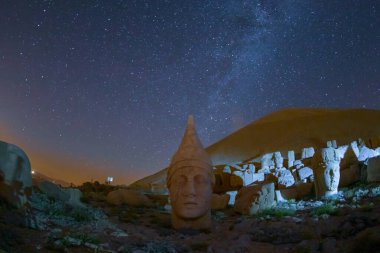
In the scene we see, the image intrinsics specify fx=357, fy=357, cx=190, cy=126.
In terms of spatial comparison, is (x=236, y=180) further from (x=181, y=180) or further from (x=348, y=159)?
(x=181, y=180)

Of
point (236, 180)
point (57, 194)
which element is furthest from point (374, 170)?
point (57, 194)

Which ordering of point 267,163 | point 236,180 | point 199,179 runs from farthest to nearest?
point 267,163
point 236,180
point 199,179

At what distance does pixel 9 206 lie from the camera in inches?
320

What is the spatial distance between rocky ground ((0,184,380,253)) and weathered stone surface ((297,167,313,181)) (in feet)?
31.4

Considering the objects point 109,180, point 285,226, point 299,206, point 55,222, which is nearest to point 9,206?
point 55,222

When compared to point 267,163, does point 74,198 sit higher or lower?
lower

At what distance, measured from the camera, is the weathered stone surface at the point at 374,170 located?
50.9 ft

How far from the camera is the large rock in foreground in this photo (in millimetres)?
8328

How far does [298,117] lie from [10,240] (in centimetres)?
6537

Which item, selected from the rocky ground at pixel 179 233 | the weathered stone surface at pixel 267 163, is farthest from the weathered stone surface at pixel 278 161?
the rocky ground at pixel 179 233

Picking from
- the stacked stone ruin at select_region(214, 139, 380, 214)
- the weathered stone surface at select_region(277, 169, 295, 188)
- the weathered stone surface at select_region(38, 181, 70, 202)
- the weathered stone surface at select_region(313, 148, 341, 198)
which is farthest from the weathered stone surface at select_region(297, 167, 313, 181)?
the weathered stone surface at select_region(38, 181, 70, 202)

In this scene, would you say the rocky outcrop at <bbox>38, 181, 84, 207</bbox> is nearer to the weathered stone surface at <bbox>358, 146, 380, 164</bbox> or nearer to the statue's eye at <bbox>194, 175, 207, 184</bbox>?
the statue's eye at <bbox>194, 175, 207, 184</bbox>

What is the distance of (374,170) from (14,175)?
560 inches

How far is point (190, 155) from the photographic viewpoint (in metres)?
11.6
